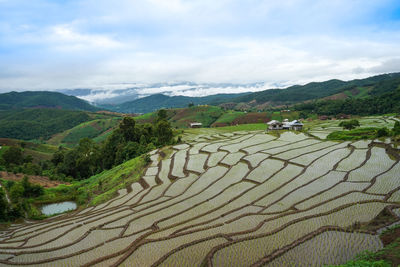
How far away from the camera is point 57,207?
35.2 meters

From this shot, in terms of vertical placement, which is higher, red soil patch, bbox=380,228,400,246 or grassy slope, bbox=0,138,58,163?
red soil patch, bbox=380,228,400,246

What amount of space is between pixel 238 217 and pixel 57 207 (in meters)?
30.8

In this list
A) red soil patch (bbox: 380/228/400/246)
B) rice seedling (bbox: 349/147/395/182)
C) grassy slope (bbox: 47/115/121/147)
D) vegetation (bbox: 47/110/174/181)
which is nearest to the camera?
red soil patch (bbox: 380/228/400/246)

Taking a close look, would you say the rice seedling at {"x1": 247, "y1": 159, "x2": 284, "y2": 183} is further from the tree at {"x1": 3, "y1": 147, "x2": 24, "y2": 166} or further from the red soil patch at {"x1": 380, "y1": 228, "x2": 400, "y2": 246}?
the tree at {"x1": 3, "y1": 147, "x2": 24, "y2": 166}

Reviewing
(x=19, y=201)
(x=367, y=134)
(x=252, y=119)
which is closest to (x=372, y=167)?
(x=367, y=134)

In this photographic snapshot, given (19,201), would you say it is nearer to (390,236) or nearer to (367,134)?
(390,236)

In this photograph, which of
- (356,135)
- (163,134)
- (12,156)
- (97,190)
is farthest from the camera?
(12,156)

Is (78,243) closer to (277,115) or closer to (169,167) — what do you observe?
(169,167)

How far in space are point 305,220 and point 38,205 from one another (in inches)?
1507

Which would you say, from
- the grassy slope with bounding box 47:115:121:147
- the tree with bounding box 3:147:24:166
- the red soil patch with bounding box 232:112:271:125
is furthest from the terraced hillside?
the grassy slope with bounding box 47:115:121:147

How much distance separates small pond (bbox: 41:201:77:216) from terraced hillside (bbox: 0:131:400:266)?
775 centimetres

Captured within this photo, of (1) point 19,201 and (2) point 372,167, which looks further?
(1) point 19,201

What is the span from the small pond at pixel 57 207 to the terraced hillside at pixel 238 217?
25.4ft

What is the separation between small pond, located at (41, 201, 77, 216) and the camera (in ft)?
110
